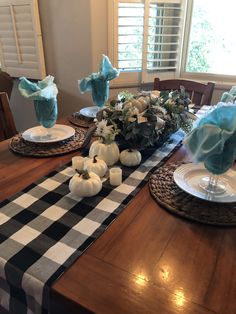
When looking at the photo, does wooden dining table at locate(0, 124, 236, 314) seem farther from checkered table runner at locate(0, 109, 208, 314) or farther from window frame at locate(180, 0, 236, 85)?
window frame at locate(180, 0, 236, 85)

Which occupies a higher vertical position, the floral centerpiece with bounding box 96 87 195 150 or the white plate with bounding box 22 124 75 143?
the floral centerpiece with bounding box 96 87 195 150

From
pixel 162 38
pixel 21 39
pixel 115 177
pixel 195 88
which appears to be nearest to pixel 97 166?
pixel 115 177

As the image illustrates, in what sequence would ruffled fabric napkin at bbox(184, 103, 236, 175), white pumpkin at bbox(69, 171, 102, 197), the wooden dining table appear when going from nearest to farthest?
the wooden dining table → ruffled fabric napkin at bbox(184, 103, 236, 175) → white pumpkin at bbox(69, 171, 102, 197)

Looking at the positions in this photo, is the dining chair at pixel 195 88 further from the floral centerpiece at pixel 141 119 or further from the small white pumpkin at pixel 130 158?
the small white pumpkin at pixel 130 158

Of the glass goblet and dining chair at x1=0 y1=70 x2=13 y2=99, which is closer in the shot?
the glass goblet

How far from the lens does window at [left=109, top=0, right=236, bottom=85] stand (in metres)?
2.19

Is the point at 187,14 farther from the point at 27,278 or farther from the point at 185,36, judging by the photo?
the point at 27,278

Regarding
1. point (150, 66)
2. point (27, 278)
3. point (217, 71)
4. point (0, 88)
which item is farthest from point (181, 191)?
point (0, 88)

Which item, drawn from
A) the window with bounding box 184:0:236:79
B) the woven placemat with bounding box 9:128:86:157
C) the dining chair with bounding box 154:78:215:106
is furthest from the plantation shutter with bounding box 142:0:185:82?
the woven placemat with bounding box 9:128:86:157

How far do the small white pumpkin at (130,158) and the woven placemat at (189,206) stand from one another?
135 mm

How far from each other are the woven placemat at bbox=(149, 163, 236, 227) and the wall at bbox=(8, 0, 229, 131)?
1.71 meters

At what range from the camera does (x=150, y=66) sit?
2.40 metres

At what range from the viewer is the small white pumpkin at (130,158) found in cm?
100

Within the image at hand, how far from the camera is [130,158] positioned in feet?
3.28
